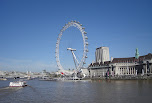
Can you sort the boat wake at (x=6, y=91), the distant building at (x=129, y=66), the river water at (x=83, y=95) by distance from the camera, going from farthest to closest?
the distant building at (x=129, y=66), the boat wake at (x=6, y=91), the river water at (x=83, y=95)

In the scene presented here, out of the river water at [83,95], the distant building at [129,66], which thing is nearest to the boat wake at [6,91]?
the river water at [83,95]

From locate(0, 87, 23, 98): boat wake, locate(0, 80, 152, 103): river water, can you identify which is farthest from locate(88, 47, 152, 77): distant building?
locate(0, 87, 23, 98): boat wake

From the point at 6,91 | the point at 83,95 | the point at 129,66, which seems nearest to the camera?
the point at 83,95

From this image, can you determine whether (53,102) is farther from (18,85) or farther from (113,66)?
(113,66)

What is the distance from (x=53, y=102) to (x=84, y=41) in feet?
184

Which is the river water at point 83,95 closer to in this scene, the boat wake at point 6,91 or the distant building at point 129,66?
the boat wake at point 6,91

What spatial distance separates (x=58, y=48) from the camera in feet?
309

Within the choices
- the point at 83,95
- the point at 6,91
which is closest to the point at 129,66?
the point at 6,91

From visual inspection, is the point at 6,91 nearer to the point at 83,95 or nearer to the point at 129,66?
the point at 83,95

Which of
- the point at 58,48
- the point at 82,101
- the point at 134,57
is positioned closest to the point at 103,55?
the point at 134,57

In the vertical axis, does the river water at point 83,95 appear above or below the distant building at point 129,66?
below

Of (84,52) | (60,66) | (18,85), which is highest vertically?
(84,52)

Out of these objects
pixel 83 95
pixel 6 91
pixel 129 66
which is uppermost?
pixel 129 66

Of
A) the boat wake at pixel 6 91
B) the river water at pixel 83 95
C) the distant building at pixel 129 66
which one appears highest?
the distant building at pixel 129 66
